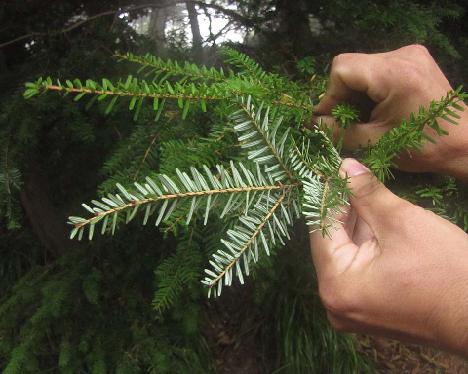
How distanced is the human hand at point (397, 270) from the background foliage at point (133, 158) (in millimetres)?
166

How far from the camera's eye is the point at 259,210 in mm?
537

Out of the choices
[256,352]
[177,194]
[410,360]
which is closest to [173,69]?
[177,194]

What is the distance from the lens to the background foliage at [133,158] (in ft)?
3.19

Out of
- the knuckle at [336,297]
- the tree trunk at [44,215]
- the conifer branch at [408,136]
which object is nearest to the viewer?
the conifer branch at [408,136]

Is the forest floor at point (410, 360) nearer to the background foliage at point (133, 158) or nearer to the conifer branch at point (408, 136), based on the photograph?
the background foliage at point (133, 158)

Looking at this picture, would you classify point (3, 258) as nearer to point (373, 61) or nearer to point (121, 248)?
point (121, 248)

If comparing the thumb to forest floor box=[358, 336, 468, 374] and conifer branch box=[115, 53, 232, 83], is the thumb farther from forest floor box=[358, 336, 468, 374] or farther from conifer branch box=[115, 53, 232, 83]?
forest floor box=[358, 336, 468, 374]

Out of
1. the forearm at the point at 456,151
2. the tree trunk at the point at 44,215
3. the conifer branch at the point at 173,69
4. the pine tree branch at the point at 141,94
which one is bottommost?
the tree trunk at the point at 44,215

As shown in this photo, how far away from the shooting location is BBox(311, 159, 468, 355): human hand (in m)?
0.55

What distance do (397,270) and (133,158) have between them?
65 centimetres

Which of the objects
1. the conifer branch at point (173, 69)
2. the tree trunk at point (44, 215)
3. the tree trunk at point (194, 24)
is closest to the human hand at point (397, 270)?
the conifer branch at point (173, 69)

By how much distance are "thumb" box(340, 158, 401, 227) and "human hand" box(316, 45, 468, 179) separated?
0.40ft

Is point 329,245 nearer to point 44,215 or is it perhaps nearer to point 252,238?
point 252,238

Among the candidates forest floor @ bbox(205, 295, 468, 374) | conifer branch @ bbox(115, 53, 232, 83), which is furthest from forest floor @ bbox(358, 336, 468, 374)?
conifer branch @ bbox(115, 53, 232, 83)
